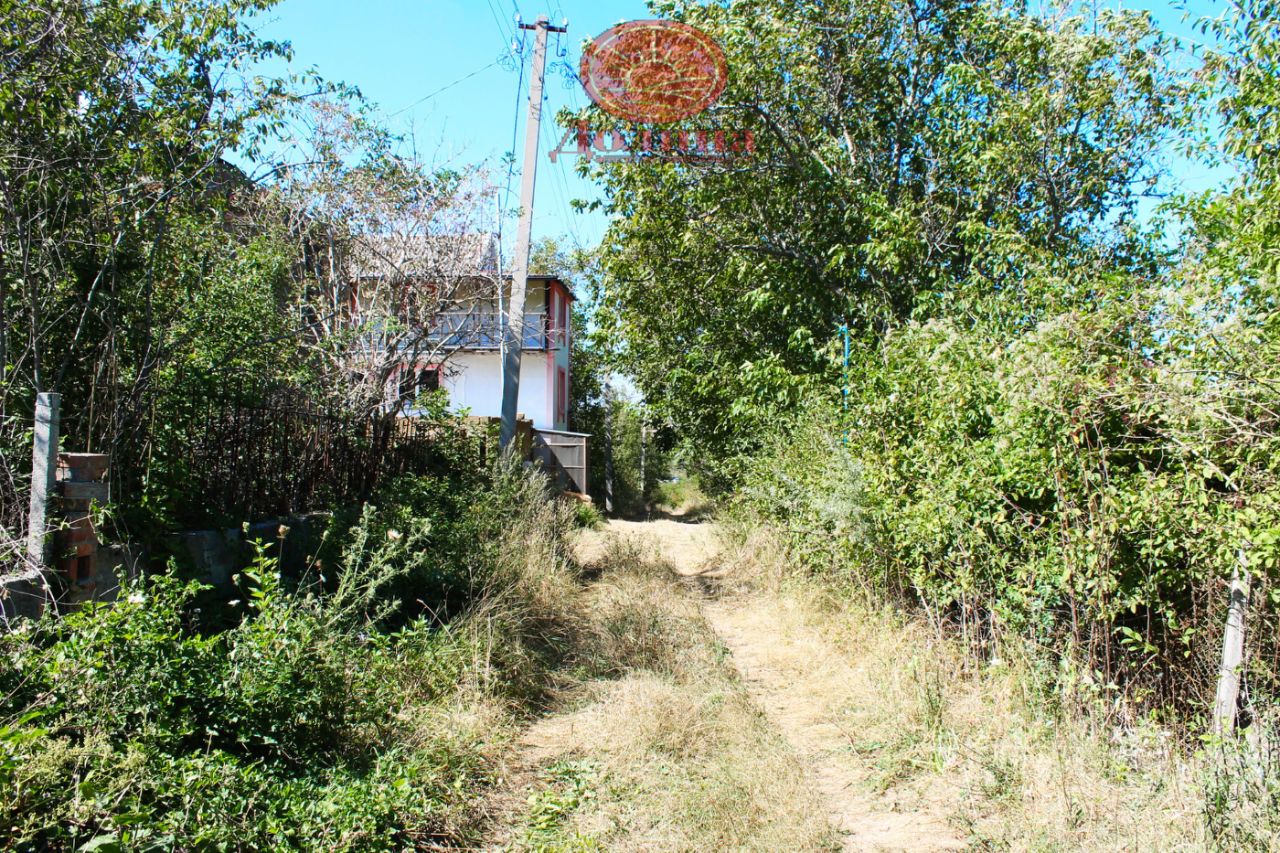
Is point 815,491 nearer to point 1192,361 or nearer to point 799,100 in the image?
point 1192,361

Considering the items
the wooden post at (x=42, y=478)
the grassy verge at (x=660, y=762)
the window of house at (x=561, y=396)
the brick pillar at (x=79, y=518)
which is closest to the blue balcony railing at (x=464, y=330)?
the grassy verge at (x=660, y=762)

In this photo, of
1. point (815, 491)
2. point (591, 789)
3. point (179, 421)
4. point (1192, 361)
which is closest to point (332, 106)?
point (179, 421)

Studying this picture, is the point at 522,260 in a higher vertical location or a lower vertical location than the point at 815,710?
higher

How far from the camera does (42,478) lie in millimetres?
3811

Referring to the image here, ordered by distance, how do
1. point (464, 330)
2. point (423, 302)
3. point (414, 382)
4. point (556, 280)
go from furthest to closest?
point (556, 280) < point (464, 330) < point (414, 382) < point (423, 302)

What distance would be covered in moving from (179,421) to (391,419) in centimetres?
345

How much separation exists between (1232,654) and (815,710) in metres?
2.52

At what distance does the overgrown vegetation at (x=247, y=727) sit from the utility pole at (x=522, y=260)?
4.59 metres

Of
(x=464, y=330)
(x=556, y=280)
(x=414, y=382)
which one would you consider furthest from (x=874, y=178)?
(x=556, y=280)

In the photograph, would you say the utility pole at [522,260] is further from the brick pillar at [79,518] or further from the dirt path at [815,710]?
the brick pillar at [79,518]

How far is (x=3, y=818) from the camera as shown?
7.98ft

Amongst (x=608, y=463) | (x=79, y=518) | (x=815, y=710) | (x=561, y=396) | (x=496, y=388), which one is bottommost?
(x=815, y=710)

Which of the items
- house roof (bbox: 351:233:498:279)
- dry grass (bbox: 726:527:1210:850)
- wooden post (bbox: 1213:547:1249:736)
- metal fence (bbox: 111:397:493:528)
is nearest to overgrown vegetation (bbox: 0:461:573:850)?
metal fence (bbox: 111:397:493:528)

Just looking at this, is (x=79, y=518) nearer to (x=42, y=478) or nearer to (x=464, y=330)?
(x=42, y=478)
